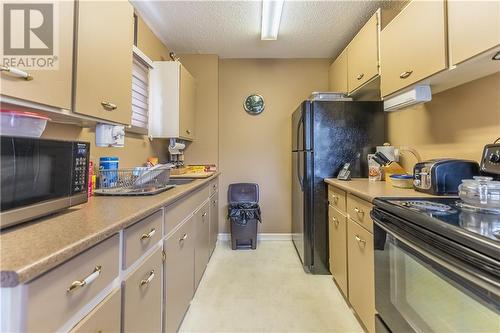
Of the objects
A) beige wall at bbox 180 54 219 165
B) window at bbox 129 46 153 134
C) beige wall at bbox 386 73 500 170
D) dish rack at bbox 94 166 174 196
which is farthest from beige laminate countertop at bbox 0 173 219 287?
beige wall at bbox 180 54 219 165

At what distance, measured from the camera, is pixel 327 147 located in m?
2.46

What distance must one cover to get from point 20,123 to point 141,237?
0.58 meters

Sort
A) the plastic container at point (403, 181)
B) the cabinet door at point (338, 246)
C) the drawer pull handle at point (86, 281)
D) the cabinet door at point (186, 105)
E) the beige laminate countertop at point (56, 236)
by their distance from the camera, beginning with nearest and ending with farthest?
the beige laminate countertop at point (56, 236) < the drawer pull handle at point (86, 281) < the plastic container at point (403, 181) < the cabinet door at point (338, 246) < the cabinet door at point (186, 105)

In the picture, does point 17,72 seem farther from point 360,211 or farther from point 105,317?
point 360,211

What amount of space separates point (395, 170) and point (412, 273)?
1.30 meters

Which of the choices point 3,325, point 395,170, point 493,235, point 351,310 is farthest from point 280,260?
point 3,325

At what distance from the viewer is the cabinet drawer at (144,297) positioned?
0.92m

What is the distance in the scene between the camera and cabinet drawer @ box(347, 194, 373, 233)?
4.97 feet

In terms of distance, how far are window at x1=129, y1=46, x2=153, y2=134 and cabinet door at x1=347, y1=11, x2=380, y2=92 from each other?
200 centimetres

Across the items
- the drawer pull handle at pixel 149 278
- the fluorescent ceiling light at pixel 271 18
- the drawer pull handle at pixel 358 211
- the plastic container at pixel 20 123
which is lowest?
the drawer pull handle at pixel 149 278

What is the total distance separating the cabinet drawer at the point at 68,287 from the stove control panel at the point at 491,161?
5.75ft

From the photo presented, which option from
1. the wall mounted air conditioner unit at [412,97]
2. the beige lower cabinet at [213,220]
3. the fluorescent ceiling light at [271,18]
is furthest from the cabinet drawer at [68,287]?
the fluorescent ceiling light at [271,18]

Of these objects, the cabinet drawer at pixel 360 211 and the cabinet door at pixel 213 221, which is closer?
the cabinet drawer at pixel 360 211

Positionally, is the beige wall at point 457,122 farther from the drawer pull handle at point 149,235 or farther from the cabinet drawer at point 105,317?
the cabinet drawer at point 105,317
